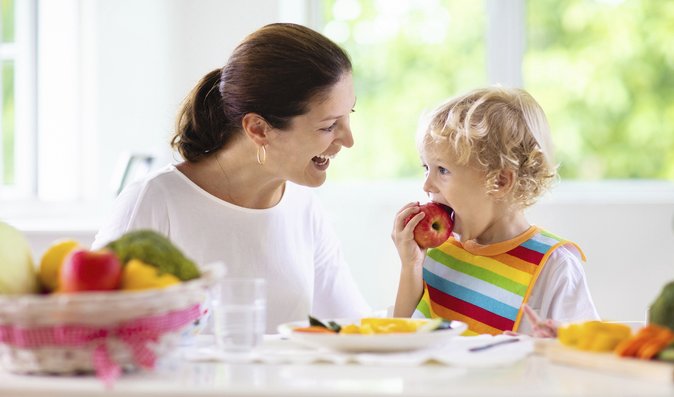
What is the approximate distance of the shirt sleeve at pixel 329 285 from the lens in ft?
7.64

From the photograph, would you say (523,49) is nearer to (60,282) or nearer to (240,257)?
(240,257)

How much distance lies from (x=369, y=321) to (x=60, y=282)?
0.49m

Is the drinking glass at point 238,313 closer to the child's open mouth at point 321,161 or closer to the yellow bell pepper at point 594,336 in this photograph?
the yellow bell pepper at point 594,336

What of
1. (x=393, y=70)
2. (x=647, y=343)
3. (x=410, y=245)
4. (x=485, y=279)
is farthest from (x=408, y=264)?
(x=393, y=70)

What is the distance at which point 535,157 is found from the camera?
2225 millimetres

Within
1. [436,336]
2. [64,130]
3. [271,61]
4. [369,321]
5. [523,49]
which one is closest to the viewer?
[436,336]

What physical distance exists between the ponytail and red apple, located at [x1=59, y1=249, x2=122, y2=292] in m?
1.08

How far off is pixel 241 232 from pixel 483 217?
555 millimetres

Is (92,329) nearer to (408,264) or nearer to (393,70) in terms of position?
(408,264)

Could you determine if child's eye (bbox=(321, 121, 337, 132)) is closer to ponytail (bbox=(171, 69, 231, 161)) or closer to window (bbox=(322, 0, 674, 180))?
ponytail (bbox=(171, 69, 231, 161))

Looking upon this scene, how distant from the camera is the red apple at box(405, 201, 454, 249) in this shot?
2.18 meters

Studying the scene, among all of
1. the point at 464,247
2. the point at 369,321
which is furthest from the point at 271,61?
the point at 369,321

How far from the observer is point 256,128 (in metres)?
2.18

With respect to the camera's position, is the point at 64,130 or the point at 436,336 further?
the point at 64,130
